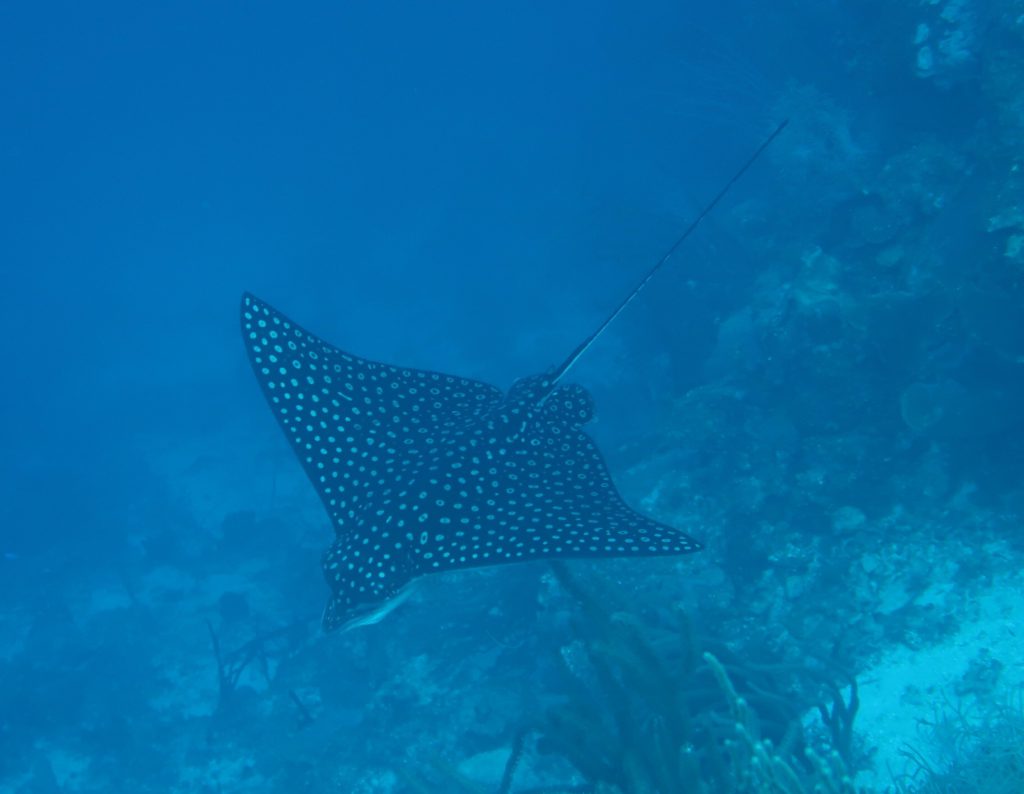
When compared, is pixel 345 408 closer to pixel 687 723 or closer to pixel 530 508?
pixel 530 508

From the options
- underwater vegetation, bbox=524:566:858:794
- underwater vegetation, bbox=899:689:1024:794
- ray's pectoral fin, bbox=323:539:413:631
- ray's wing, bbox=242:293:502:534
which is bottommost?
underwater vegetation, bbox=899:689:1024:794

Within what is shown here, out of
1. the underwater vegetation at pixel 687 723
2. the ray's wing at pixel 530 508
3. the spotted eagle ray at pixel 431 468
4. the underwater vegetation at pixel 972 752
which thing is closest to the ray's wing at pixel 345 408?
the spotted eagle ray at pixel 431 468

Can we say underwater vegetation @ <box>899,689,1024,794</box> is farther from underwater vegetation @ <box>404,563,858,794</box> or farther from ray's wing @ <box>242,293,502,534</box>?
ray's wing @ <box>242,293,502,534</box>

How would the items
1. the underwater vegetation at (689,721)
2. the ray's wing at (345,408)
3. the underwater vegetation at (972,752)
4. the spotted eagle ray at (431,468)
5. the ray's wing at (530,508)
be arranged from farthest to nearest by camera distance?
the ray's wing at (345,408)
the spotted eagle ray at (431,468)
the ray's wing at (530,508)
the underwater vegetation at (972,752)
the underwater vegetation at (689,721)

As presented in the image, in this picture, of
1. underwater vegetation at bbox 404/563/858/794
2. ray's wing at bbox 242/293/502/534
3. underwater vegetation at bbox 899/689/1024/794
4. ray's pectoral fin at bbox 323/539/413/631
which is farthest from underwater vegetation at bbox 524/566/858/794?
ray's wing at bbox 242/293/502/534

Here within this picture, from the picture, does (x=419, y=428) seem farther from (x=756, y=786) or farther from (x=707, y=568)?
(x=756, y=786)

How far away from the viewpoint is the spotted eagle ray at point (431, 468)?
4.64 metres

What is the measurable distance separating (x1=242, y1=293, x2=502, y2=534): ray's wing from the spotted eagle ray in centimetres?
1

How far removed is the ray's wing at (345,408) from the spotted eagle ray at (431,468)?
11mm

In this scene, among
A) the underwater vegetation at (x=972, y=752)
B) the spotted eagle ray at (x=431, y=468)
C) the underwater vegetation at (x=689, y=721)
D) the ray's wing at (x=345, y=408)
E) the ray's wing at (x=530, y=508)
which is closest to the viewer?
the underwater vegetation at (x=689, y=721)

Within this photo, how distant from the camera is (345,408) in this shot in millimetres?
5957

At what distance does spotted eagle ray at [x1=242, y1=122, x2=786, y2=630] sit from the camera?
15.2 feet

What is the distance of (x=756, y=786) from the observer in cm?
355

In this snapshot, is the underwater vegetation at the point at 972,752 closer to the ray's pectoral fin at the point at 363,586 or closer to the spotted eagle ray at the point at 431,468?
the spotted eagle ray at the point at 431,468
